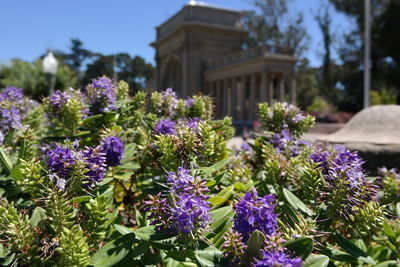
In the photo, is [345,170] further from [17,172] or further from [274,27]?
[274,27]

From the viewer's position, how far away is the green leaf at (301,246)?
1.50m

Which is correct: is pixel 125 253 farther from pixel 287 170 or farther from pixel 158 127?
pixel 287 170

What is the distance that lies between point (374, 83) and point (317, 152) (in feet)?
138

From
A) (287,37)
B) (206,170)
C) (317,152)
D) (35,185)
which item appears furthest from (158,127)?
(287,37)

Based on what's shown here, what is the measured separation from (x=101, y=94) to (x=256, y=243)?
2.10 metres

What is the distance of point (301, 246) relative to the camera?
59.7 inches

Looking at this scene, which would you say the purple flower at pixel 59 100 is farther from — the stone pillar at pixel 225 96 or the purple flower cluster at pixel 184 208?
the stone pillar at pixel 225 96

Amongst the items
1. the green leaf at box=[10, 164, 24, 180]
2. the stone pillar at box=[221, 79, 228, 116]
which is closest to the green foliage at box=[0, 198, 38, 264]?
the green leaf at box=[10, 164, 24, 180]

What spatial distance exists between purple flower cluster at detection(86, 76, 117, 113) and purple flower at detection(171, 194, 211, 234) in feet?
5.72

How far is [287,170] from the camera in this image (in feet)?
8.24

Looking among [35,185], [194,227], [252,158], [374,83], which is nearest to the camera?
[194,227]

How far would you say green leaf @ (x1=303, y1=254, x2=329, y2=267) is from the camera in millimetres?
1563

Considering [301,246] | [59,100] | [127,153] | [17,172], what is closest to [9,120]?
[59,100]

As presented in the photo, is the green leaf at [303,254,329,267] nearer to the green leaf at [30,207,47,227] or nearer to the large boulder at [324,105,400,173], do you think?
the green leaf at [30,207,47,227]
